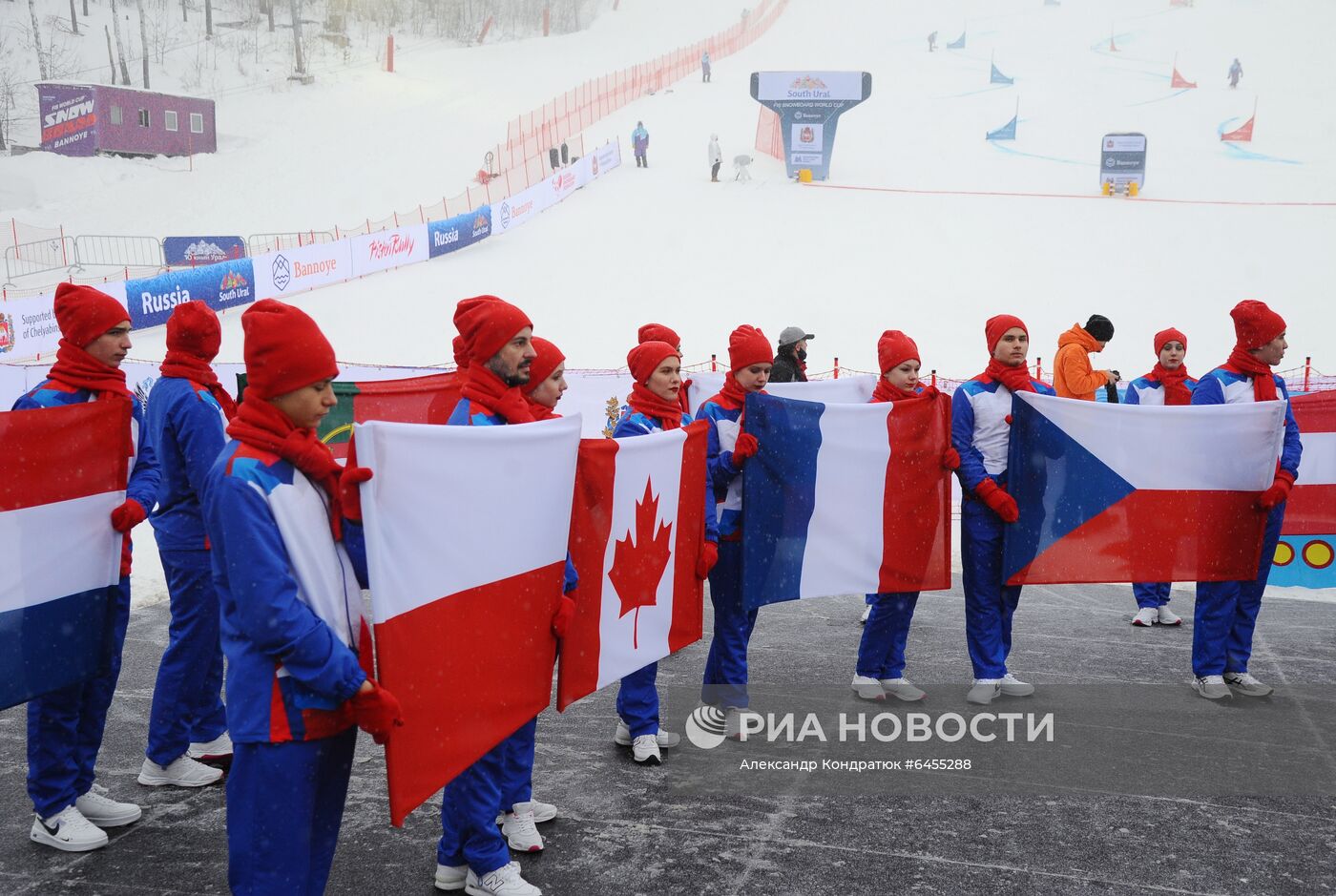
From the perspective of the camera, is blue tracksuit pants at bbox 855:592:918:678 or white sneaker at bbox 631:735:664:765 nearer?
white sneaker at bbox 631:735:664:765

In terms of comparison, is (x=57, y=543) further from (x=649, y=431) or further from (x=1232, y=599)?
(x=1232, y=599)

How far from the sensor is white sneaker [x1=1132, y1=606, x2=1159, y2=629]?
799 cm

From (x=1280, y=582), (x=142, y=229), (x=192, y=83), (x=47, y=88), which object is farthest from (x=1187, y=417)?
(x=192, y=83)

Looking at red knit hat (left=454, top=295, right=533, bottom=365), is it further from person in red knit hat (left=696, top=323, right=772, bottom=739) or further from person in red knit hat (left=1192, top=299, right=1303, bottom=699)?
person in red knit hat (left=1192, top=299, right=1303, bottom=699)

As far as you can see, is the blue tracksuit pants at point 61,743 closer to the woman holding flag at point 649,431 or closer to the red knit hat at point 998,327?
the woman holding flag at point 649,431

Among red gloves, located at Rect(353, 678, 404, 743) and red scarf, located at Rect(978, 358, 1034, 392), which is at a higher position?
red scarf, located at Rect(978, 358, 1034, 392)

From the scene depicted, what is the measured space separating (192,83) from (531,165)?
23954 millimetres

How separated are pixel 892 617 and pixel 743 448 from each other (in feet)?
4.73

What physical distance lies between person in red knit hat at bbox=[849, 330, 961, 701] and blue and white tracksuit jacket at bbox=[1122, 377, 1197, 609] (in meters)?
2.57

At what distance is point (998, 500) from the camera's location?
231 inches

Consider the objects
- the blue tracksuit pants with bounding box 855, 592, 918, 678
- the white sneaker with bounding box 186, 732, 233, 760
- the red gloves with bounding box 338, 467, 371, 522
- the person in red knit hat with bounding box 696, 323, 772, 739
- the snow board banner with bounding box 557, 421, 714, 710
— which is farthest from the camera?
the blue tracksuit pants with bounding box 855, 592, 918, 678

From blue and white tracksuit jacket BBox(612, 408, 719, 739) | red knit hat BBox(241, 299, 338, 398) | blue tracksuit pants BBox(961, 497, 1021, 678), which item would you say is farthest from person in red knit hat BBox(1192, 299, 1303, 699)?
red knit hat BBox(241, 299, 338, 398)

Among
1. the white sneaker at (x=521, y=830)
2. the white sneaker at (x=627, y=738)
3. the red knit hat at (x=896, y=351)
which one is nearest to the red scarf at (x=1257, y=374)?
the red knit hat at (x=896, y=351)

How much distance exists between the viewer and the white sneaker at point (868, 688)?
6.13m
